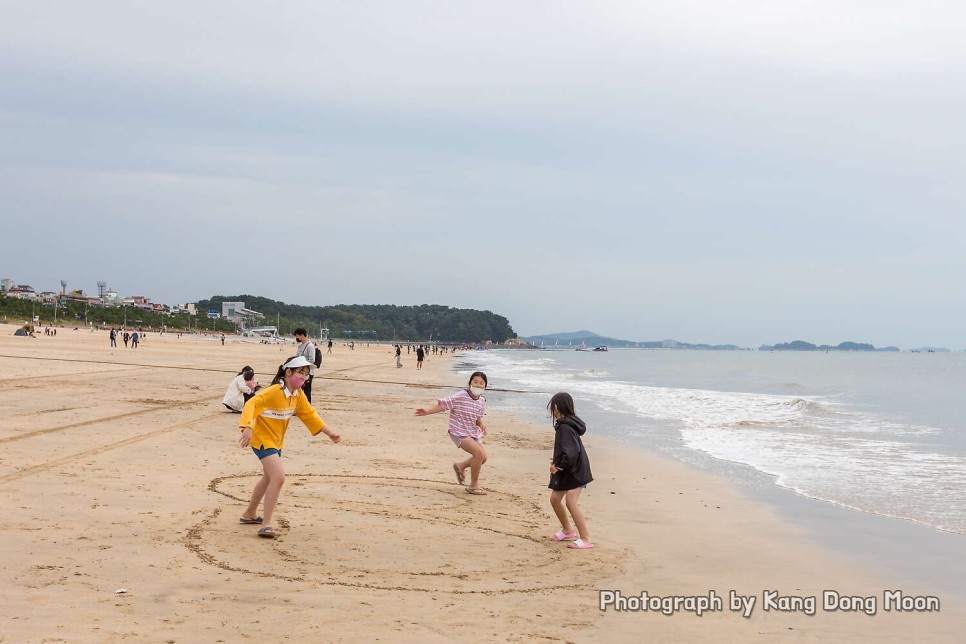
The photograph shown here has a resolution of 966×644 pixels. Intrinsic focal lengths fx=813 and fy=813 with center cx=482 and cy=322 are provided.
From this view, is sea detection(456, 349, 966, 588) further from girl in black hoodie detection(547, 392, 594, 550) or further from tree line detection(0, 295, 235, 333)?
tree line detection(0, 295, 235, 333)

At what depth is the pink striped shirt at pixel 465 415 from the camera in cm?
1026

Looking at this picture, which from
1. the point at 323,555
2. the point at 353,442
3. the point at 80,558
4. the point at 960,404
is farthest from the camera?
the point at 960,404

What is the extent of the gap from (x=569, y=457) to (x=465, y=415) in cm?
289

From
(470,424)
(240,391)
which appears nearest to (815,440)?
(470,424)

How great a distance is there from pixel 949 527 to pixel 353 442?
8.79 metres

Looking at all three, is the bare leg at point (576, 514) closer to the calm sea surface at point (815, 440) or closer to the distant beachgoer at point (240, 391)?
the calm sea surface at point (815, 440)

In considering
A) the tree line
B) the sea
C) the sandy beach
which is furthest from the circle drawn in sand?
the tree line

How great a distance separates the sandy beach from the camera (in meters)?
5.16

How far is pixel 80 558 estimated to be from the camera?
19.7 ft

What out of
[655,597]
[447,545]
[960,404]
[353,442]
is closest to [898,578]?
[655,597]

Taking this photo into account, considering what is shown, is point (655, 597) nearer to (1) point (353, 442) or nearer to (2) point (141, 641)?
(2) point (141, 641)

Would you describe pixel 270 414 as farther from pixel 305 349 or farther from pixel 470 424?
pixel 305 349

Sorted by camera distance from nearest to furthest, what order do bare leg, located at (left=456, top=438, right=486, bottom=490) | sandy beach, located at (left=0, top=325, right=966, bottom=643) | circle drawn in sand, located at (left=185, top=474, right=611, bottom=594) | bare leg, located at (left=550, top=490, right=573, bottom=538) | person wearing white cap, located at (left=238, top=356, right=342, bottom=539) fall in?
sandy beach, located at (left=0, top=325, right=966, bottom=643), circle drawn in sand, located at (left=185, top=474, right=611, bottom=594), person wearing white cap, located at (left=238, top=356, right=342, bottom=539), bare leg, located at (left=550, top=490, right=573, bottom=538), bare leg, located at (left=456, top=438, right=486, bottom=490)

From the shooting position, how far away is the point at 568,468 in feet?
25.0
